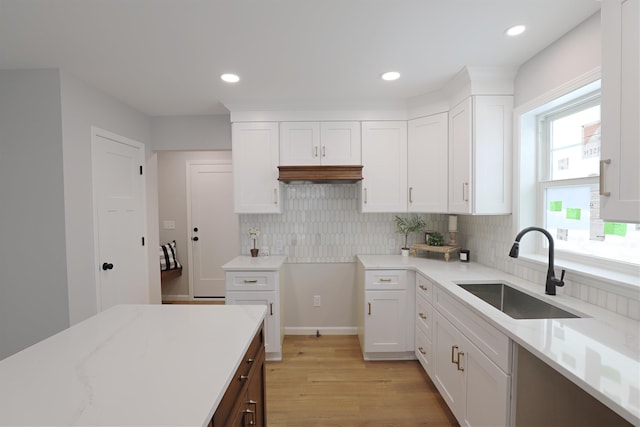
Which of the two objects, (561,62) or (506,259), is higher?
(561,62)

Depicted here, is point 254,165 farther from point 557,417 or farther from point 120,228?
point 557,417

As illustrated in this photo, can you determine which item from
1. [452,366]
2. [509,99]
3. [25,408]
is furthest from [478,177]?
[25,408]

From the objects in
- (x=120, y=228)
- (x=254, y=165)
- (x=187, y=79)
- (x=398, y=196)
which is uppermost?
(x=187, y=79)

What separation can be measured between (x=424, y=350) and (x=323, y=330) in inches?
46.9

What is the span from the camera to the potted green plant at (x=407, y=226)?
3.14 meters

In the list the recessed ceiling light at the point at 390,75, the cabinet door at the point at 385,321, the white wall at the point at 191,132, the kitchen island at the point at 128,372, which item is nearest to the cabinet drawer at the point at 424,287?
the cabinet door at the point at 385,321

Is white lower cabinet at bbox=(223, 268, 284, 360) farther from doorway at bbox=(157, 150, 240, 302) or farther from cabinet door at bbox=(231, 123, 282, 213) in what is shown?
doorway at bbox=(157, 150, 240, 302)

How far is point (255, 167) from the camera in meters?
2.92

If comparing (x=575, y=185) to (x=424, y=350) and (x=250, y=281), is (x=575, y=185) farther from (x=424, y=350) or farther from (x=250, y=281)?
(x=250, y=281)

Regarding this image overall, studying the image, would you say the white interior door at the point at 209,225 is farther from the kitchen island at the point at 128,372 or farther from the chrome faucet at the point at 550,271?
the chrome faucet at the point at 550,271

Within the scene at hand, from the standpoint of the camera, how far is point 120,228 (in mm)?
2793

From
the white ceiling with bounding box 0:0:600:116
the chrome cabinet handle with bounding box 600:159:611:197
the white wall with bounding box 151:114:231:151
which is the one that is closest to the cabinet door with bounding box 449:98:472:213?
the white ceiling with bounding box 0:0:600:116

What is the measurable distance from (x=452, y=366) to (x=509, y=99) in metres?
2.01

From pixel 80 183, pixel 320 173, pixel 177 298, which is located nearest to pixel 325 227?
pixel 320 173
